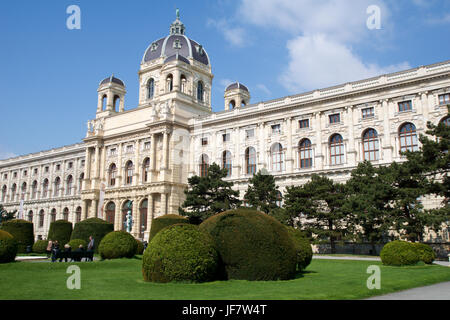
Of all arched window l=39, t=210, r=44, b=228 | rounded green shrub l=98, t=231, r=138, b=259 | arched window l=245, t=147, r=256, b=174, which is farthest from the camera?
arched window l=39, t=210, r=44, b=228

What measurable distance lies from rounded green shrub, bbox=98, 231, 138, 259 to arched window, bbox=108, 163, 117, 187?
3315 centimetres

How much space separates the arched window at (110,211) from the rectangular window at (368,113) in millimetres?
34780

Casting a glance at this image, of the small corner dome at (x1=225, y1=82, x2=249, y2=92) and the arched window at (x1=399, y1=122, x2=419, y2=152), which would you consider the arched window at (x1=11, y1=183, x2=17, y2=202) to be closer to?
the small corner dome at (x1=225, y1=82, x2=249, y2=92)

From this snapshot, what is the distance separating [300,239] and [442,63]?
996 inches

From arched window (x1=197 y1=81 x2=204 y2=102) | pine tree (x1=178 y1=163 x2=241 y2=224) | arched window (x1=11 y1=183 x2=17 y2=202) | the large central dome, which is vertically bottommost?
pine tree (x1=178 y1=163 x2=241 y2=224)

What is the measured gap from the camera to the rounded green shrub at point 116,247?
81.9 feet

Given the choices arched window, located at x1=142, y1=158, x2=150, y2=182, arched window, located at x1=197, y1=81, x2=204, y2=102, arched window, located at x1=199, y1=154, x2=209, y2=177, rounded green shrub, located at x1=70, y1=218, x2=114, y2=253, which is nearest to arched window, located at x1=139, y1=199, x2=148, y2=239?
arched window, located at x1=142, y1=158, x2=150, y2=182

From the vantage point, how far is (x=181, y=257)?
1352 centimetres

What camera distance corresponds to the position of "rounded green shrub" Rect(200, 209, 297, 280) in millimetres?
14594

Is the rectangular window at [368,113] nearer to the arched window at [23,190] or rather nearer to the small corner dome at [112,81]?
the small corner dome at [112,81]

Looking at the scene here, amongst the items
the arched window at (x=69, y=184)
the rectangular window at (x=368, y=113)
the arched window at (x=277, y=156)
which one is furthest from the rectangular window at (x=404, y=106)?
the arched window at (x=69, y=184)
